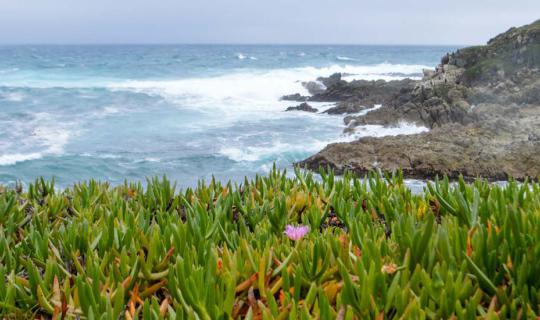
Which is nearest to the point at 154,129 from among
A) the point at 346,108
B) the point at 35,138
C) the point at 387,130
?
the point at 35,138

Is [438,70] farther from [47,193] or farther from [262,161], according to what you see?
[47,193]

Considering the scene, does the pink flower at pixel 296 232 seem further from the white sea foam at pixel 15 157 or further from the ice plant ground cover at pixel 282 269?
the white sea foam at pixel 15 157

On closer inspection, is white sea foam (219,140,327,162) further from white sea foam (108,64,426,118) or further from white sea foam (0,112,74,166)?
white sea foam (108,64,426,118)

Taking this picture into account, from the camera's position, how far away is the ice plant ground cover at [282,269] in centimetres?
168

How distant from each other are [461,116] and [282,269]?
18.0 meters

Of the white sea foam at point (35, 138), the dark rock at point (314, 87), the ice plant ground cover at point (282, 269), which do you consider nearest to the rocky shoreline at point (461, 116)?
the ice plant ground cover at point (282, 269)

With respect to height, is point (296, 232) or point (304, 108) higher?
point (296, 232)

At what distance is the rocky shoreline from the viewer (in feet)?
41.1

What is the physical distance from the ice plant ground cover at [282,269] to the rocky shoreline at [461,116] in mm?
3387

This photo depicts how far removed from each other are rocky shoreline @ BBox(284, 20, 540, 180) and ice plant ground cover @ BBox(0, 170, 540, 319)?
3387mm

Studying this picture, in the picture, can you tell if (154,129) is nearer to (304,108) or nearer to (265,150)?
(265,150)

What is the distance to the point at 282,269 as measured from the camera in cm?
187

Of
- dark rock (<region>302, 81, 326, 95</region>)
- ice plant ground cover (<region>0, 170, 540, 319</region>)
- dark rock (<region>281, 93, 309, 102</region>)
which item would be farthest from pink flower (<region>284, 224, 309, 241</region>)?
dark rock (<region>302, 81, 326, 95</region>)

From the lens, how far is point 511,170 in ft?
40.3
